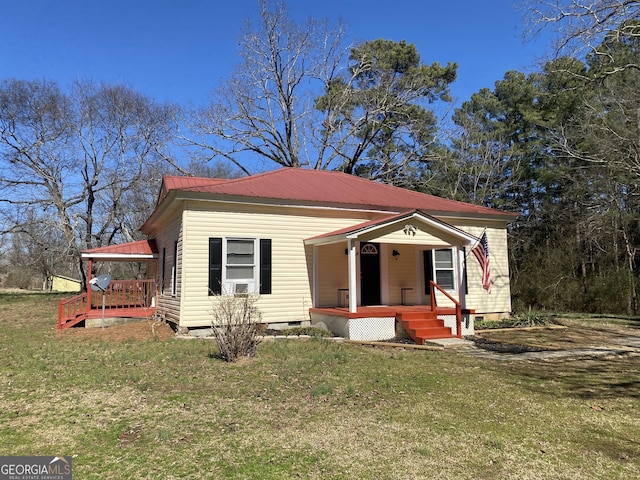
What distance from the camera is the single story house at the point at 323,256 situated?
34.8ft

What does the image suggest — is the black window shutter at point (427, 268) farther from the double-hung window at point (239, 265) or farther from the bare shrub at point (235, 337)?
the bare shrub at point (235, 337)

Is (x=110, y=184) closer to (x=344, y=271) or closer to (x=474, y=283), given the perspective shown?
(x=344, y=271)

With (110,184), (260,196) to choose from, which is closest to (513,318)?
(260,196)

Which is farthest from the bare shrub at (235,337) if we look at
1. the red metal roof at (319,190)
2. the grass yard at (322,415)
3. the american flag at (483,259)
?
the american flag at (483,259)

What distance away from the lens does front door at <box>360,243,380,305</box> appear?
12.6 meters

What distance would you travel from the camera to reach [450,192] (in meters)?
25.0

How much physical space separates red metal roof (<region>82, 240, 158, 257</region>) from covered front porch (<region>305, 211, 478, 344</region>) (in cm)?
661

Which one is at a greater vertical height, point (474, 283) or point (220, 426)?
A: point (474, 283)

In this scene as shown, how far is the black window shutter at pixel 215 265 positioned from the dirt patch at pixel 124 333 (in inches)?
59.8

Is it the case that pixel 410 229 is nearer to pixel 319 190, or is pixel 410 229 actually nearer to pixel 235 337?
pixel 319 190

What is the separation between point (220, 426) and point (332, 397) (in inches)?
63.6

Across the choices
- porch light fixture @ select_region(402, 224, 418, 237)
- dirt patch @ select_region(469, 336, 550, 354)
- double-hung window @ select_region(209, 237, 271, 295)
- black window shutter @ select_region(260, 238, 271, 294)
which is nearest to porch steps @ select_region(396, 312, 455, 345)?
dirt patch @ select_region(469, 336, 550, 354)

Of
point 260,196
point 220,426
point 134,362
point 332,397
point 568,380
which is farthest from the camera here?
point 260,196

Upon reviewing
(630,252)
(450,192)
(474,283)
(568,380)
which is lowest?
(568,380)
